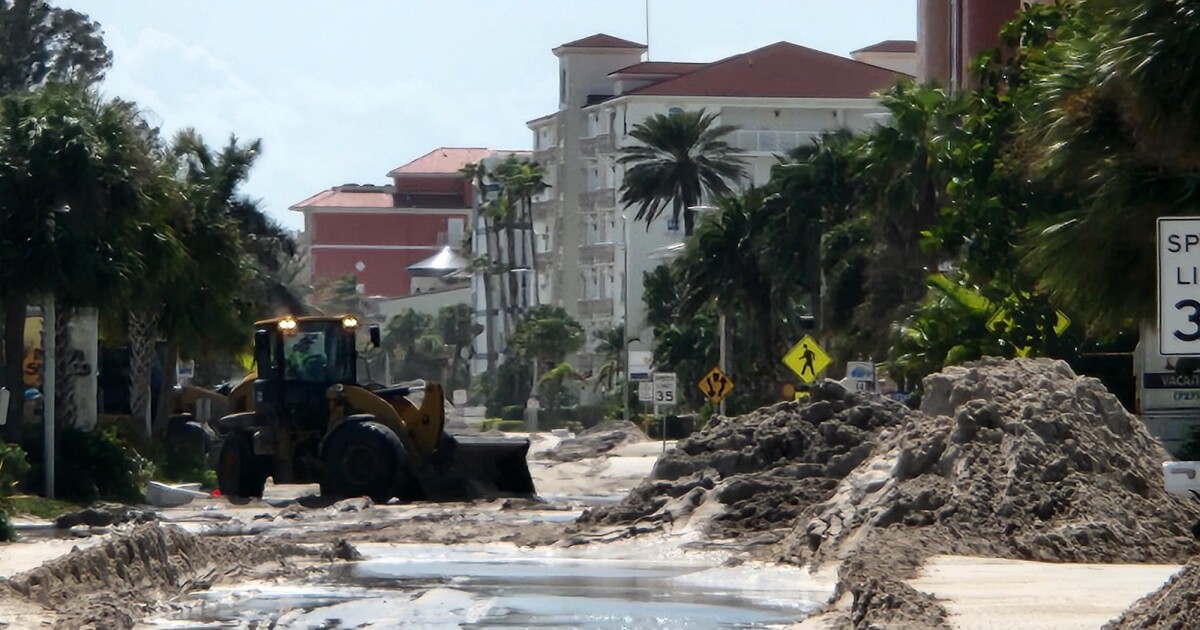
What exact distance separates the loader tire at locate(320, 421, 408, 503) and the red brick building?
134764 mm

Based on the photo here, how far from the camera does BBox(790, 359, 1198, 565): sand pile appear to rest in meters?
18.4

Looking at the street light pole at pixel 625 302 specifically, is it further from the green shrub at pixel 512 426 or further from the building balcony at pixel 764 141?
the building balcony at pixel 764 141

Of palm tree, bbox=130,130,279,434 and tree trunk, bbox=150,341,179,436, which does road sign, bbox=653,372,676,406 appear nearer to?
palm tree, bbox=130,130,279,434

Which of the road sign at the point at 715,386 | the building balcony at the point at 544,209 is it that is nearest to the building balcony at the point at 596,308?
the building balcony at the point at 544,209

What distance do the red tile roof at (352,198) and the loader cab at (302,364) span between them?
136 m

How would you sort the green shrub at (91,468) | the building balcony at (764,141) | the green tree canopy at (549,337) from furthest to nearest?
the building balcony at (764,141)
the green tree canopy at (549,337)
the green shrub at (91,468)

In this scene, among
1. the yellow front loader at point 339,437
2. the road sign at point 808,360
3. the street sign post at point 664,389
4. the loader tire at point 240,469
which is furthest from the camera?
the street sign post at point 664,389

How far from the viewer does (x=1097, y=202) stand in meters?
20.2

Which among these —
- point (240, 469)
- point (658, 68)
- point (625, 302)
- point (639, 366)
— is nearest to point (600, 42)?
point (658, 68)

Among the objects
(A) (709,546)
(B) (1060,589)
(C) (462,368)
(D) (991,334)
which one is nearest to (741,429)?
(A) (709,546)

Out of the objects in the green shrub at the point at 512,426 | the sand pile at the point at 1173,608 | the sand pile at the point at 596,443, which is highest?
the sand pile at the point at 1173,608

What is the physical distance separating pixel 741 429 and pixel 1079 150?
8.14 metres

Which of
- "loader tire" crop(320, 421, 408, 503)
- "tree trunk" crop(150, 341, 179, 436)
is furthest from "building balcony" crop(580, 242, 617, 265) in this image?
"loader tire" crop(320, 421, 408, 503)

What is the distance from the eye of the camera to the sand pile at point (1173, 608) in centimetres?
982
